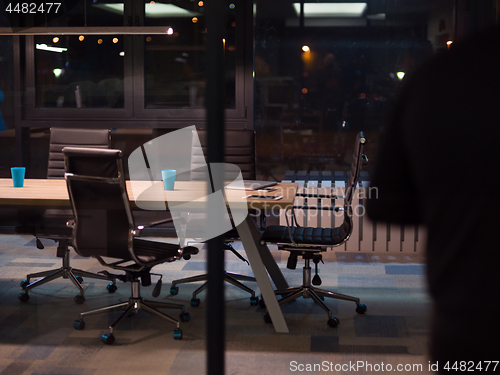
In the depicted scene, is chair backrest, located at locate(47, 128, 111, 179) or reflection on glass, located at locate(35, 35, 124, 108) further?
reflection on glass, located at locate(35, 35, 124, 108)

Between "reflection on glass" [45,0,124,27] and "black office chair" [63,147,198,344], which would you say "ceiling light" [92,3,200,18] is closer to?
A: "reflection on glass" [45,0,124,27]

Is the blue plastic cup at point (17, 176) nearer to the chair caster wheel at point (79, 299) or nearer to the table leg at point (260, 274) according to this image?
the chair caster wheel at point (79, 299)

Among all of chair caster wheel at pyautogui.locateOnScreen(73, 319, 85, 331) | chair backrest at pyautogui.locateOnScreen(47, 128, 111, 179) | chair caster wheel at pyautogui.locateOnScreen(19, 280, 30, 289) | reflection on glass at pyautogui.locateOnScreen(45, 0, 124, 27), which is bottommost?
chair caster wheel at pyautogui.locateOnScreen(73, 319, 85, 331)

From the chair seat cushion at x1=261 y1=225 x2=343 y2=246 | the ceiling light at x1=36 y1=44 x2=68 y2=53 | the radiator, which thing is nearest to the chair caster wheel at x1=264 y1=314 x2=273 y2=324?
the chair seat cushion at x1=261 y1=225 x2=343 y2=246

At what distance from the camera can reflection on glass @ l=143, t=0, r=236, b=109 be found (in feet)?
17.2

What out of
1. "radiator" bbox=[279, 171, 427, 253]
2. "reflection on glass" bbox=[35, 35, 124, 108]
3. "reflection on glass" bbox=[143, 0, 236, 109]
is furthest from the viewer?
"reflection on glass" bbox=[35, 35, 124, 108]

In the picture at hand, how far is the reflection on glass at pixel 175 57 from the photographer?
17.2 ft

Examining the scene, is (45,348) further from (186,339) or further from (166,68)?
(166,68)

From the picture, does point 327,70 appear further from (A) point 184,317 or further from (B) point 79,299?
(B) point 79,299

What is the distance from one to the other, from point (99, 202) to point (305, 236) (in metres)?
1.23

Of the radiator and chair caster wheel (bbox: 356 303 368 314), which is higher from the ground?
the radiator

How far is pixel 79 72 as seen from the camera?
5.47 metres
